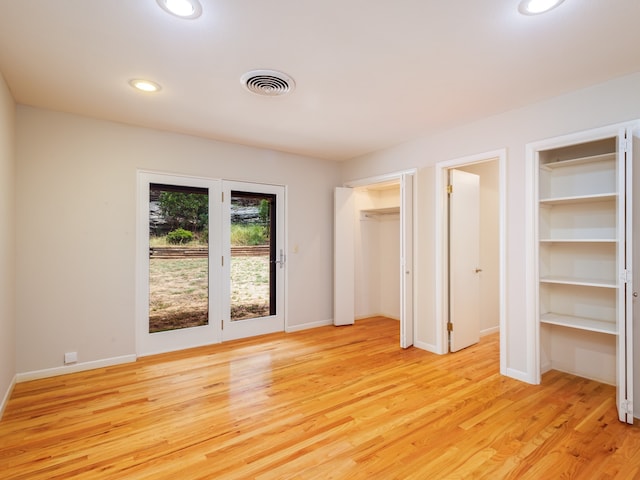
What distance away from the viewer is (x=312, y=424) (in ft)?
7.89

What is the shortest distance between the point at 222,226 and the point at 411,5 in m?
3.19

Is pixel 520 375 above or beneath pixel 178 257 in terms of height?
beneath

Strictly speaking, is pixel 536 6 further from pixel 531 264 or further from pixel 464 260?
pixel 464 260

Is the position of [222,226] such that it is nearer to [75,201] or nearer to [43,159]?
[75,201]

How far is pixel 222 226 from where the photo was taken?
14.1 feet

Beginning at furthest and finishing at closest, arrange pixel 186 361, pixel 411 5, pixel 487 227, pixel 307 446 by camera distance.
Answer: pixel 487 227 < pixel 186 361 < pixel 307 446 < pixel 411 5

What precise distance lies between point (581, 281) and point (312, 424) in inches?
99.4

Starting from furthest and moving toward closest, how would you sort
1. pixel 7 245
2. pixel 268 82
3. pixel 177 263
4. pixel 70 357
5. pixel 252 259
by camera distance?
pixel 252 259, pixel 177 263, pixel 70 357, pixel 7 245, pixel 268 82

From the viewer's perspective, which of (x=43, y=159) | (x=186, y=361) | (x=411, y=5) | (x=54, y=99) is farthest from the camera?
(x=186, y=361)

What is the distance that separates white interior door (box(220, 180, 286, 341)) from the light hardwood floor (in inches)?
36.7

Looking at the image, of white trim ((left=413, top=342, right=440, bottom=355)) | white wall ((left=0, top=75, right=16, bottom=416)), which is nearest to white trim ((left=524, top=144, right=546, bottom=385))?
white trim ((left=413, top=342, right=440, bottom=355))

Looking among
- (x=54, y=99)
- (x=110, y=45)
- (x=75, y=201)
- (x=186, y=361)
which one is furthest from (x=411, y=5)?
(x=186, y=361)

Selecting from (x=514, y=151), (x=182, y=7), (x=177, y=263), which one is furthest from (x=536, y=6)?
(x=177, y=263)

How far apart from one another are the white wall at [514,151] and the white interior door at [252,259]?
1.83 metres
